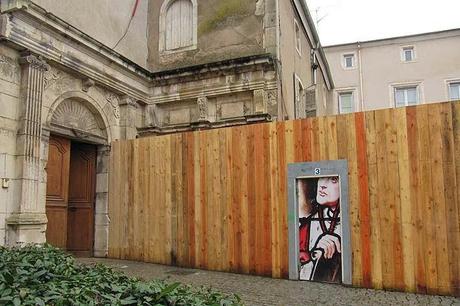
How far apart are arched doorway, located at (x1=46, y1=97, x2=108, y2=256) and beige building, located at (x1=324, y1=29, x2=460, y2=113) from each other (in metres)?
19.4

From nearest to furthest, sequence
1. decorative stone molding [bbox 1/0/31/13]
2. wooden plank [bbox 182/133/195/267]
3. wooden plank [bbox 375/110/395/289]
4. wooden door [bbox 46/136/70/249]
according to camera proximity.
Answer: wooden plank [bbox 375/110/395/289]
decorative stone molding [bbox 1/0/31/13]
wooden plank [bbox 182/133/195/267]
wooden door [bbox 46/136/70/249]

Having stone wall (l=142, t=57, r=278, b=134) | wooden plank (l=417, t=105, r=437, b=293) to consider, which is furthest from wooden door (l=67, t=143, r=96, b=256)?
wooden plank (l=417, t=105, r=437, b=293)

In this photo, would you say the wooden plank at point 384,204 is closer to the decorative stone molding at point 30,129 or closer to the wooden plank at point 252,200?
the wooden plank at point 252,200

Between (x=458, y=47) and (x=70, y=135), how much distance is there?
902 inches

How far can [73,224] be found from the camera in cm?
805

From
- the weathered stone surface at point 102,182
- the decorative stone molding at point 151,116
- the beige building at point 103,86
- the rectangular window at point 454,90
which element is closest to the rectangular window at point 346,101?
the rectangular window at point 454,90

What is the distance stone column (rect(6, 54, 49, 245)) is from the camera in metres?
6.05

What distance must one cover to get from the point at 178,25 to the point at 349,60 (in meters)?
17.4

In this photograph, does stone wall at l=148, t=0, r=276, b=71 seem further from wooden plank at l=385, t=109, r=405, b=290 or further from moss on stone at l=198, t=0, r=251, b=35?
wooden plank at l=385, t=109, r=405, b=290

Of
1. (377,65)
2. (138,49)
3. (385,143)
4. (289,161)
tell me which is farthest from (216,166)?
(377,65)

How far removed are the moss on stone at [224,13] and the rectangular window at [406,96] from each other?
17.0 m

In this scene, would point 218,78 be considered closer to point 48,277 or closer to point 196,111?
point 196,111

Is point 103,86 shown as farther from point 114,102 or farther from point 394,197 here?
point 394,197

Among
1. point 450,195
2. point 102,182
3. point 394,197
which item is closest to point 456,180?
point 450,195
